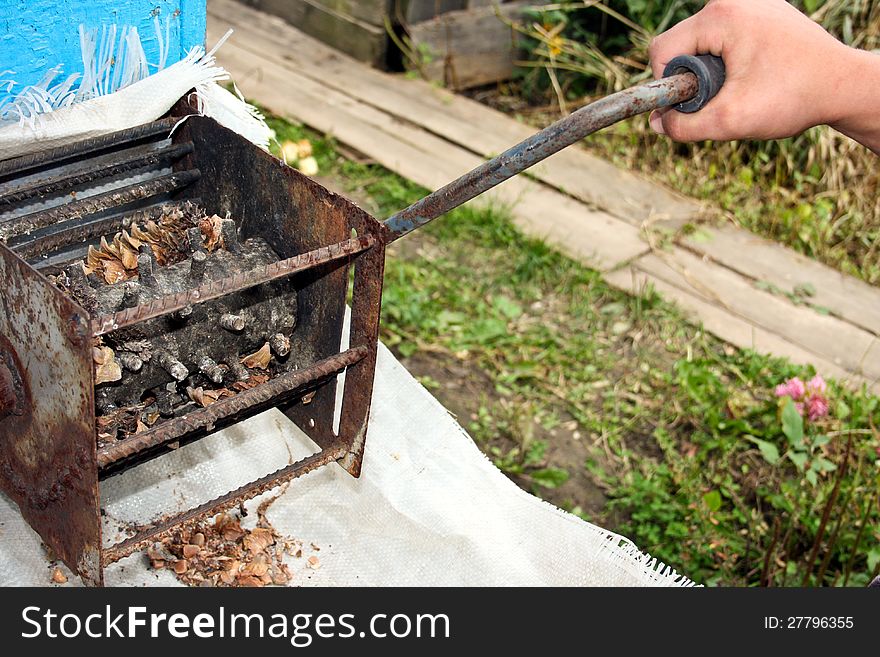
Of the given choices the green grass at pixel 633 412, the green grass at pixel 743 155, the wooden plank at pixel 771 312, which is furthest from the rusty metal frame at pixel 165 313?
the green grass at pixel 743 155

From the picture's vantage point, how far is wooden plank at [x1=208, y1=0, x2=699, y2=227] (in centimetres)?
418

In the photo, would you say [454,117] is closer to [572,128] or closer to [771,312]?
[771,312]

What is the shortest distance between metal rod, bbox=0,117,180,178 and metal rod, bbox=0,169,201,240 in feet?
0.28

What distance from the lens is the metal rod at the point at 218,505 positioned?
1686mm

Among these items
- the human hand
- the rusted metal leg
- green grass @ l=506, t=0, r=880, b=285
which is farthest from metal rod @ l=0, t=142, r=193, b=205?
green grass @ l=506, t=0, r=880, b=285

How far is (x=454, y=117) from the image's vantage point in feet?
15.3

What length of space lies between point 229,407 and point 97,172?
60 cm

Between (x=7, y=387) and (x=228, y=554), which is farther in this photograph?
(x=228, y=554)

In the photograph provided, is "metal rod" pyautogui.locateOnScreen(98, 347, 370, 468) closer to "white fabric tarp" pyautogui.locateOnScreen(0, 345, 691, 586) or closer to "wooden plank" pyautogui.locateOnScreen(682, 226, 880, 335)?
"white fabric tarp" pyautogui.locateOnScreen(0, 345, 691, 586)

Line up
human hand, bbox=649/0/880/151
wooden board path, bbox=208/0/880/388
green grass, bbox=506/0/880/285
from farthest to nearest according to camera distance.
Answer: green grass, bbox=506/0/880/285 → wooden board path, bbox=208/0/880/388 → human hand, bbox=649/0/880/151

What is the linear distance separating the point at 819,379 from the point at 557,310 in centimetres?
97

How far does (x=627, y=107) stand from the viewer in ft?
4.89

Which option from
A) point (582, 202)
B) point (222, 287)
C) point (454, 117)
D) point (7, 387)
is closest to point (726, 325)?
point (582, 202)

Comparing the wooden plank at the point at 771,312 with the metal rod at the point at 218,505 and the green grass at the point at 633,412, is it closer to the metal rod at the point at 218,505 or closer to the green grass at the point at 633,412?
the green grass at the point at 633,412
